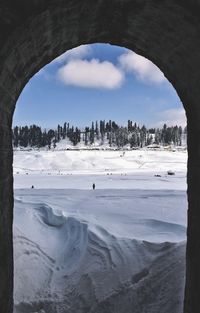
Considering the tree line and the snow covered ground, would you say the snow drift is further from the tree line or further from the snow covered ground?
the tree line

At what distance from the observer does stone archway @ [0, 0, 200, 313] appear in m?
3.39

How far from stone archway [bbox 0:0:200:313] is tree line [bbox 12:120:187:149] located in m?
99.1

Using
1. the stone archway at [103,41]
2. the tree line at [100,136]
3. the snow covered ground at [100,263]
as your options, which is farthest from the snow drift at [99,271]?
the tree line at [100,136]

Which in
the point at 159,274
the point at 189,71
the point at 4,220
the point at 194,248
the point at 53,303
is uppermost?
the point at 189,71

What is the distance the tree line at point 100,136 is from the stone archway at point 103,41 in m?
99.1

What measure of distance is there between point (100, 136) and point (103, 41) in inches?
4719

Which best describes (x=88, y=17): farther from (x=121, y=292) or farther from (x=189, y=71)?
(x=121, y=292)

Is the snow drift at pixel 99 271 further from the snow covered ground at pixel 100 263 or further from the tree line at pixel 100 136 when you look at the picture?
the tree line at pixel 100 136

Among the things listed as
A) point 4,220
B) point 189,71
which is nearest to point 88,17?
point 189,71

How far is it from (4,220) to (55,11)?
88.2 inches

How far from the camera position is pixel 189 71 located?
14.3 ft

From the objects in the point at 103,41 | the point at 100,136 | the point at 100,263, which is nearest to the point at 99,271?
the point at 100,263

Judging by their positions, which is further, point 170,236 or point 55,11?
point 170,236

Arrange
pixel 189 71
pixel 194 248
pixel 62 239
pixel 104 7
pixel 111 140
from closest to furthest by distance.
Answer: pixel 104 7, pixel 189 71, pixel 194 248, pixel 62 239, pixel 111 140
